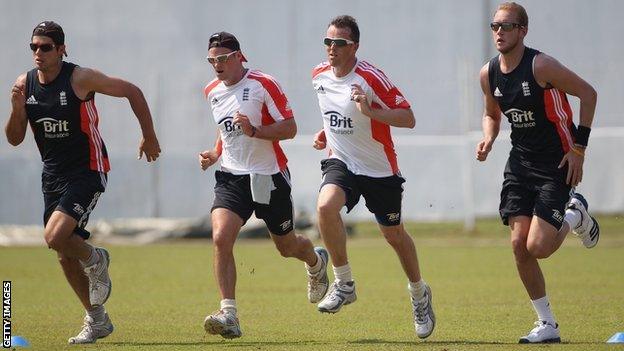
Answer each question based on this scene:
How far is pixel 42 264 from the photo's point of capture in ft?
63.4

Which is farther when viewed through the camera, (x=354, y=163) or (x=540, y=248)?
(x=354, y=163)

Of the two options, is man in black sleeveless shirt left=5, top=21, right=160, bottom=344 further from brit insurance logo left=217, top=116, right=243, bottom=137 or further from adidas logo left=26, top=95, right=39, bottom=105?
brit insurance logo left=217, top=116, right=243, bottom=137

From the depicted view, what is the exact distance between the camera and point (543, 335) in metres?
9.88

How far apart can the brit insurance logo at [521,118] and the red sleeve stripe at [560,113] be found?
5.3 inches

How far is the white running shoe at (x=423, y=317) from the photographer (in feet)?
34.3

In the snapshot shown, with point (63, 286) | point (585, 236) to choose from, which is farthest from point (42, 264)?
point (585, 236)

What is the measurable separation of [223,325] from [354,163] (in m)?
1.92

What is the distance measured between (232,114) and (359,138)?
1.10m

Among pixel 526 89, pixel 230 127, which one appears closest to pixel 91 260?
pixel 230 127

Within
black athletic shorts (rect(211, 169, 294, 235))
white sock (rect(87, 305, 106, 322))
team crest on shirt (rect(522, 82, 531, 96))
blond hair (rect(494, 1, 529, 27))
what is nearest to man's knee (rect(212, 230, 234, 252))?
black athletic shorts (rect(211, 169, 294, 235))

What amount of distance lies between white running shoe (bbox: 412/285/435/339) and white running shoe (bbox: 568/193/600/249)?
1.42 meters

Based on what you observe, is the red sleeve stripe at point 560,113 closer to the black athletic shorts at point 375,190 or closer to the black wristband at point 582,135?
the black wristband at point 582,135

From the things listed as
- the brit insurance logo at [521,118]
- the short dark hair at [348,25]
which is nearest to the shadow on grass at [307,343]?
the brit insurance logo at [521,118]

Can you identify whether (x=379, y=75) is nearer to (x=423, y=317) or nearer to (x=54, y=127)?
(x=423, y=317)
